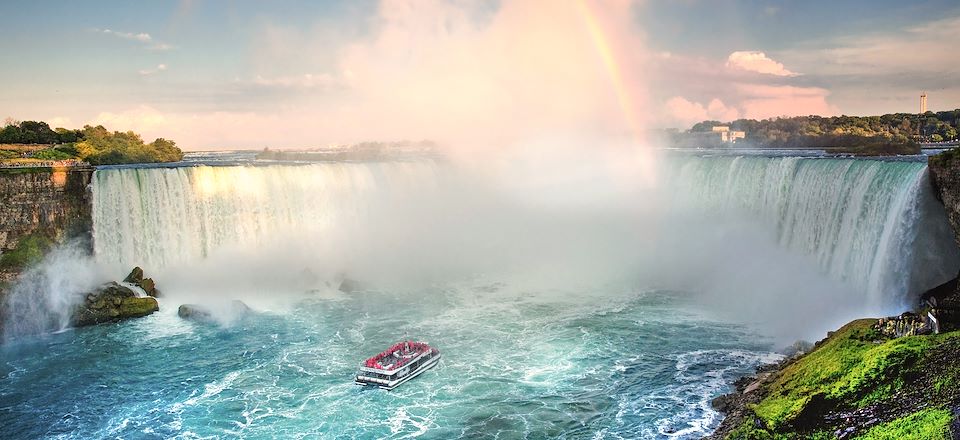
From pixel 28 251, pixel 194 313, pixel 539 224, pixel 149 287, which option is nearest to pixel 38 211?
pixel 28 251

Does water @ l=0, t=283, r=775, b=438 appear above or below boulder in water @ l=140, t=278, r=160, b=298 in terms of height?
below

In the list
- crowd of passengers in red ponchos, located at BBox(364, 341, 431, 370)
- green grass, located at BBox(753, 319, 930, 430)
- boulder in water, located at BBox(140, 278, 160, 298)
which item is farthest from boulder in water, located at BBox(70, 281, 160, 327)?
green grass, located at BBox(753, 319, 930, 430)

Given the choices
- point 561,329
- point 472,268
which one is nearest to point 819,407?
point 561,329

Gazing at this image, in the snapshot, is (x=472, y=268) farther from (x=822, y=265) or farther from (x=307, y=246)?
(x=822, y=265)

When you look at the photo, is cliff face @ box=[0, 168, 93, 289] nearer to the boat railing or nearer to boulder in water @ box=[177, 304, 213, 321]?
boulder in water @ box=[177, 304, 213, 321]

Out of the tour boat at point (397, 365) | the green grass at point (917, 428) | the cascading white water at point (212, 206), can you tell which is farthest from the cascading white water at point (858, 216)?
the cascading white water at point (212, 206)

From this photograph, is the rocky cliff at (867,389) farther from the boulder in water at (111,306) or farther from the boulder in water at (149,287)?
the boulder in water at (149,287)

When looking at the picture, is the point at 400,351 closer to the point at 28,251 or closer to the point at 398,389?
the point at 398,389
